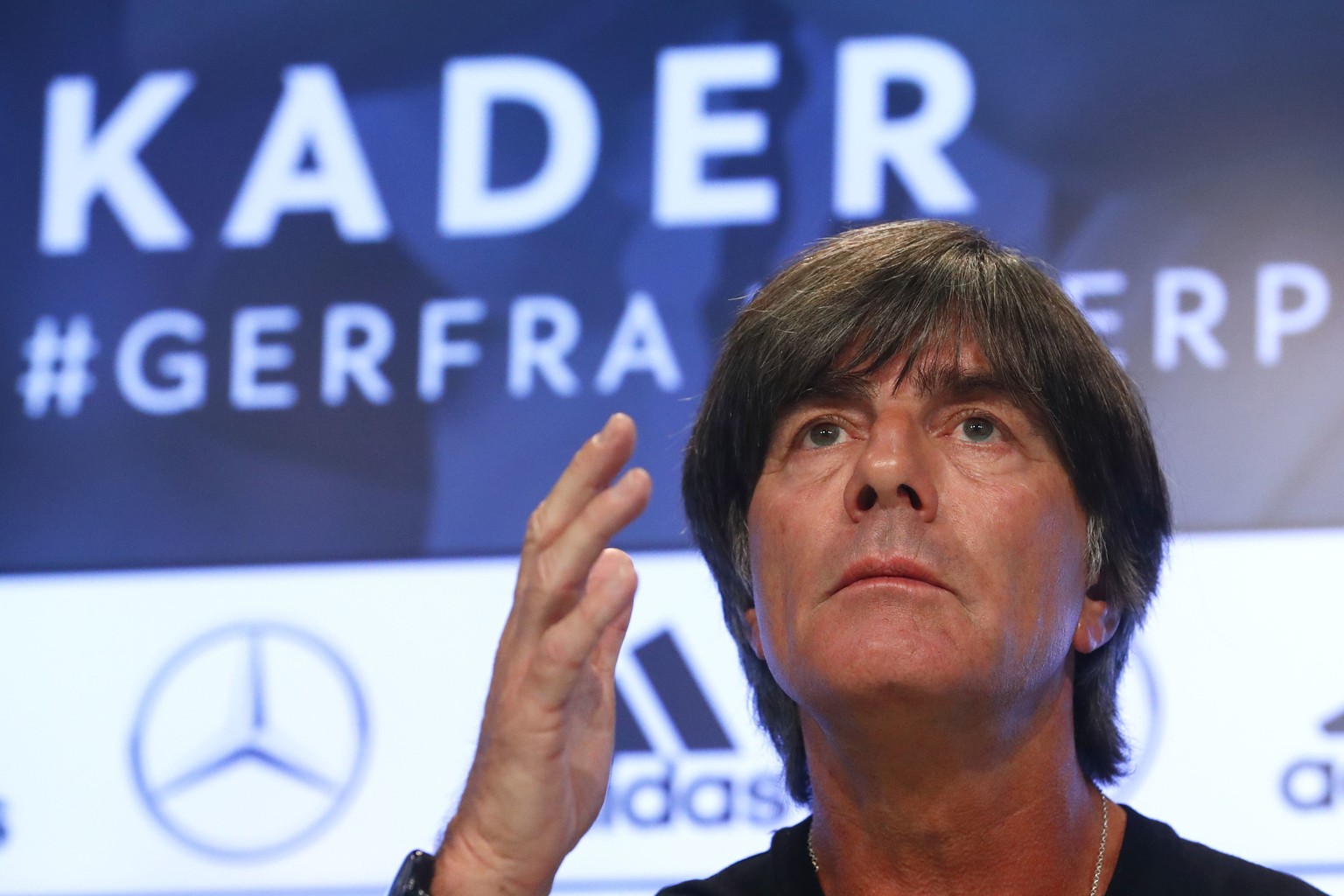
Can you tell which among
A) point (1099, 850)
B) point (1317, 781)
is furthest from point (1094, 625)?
point (1317, 781)

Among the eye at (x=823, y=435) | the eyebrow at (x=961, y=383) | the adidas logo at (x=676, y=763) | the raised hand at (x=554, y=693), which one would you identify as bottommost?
the adidas logo at (x=676, y=763)

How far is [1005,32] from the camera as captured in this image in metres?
3.08

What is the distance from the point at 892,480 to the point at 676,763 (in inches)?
50.1

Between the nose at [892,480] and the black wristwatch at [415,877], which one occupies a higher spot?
the nose at [892,480]

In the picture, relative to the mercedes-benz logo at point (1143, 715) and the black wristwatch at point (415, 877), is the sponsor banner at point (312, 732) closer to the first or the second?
the mercedes-benz logo at point (1143, 715)

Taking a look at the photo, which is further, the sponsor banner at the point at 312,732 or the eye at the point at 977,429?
the sponsor banner at the point at 312,732

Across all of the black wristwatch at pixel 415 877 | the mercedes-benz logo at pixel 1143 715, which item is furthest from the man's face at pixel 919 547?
the mercedes-benz logo at pixel 1143 715

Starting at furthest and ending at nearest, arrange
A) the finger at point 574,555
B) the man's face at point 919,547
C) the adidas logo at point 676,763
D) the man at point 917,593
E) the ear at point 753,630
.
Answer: the adidas logo at point 676,763
the ear at point 753,630
the man's face at point 919,547
the man at point 917,593
the finger at point 574,555

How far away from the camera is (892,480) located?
168 cm

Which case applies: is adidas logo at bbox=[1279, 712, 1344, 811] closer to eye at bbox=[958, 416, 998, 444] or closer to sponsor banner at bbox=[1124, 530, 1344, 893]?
sponsor banner at bbox=[1124, 530, 1344, 893]

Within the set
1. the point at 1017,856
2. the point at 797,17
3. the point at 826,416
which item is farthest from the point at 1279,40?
the point at 1017,856

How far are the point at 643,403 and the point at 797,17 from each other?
0.79m

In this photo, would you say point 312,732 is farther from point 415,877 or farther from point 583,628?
point 583,628

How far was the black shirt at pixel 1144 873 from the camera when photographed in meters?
1.75
